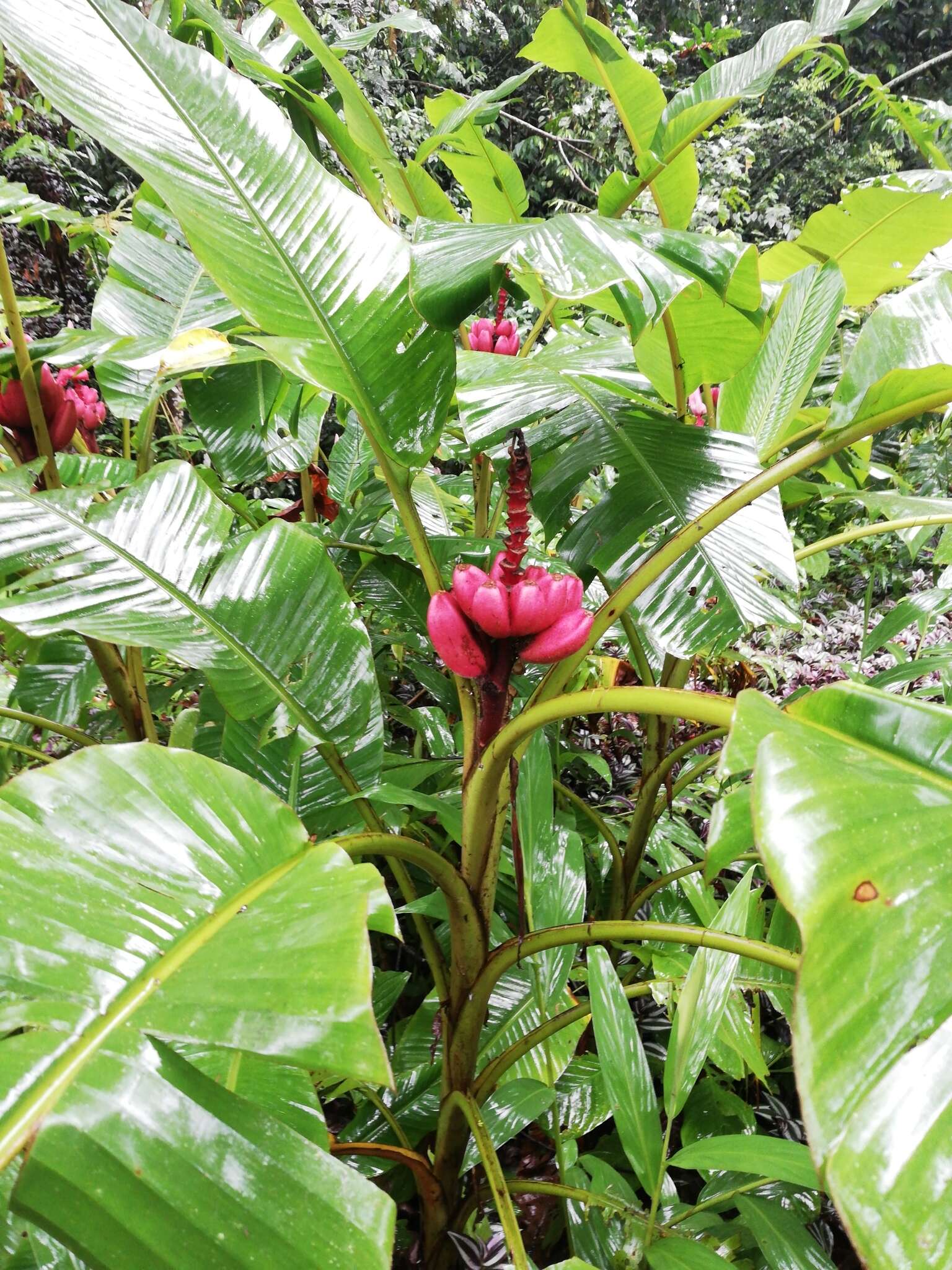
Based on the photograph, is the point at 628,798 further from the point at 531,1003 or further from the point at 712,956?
the point at 712,956

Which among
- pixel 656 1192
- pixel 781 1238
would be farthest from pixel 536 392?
pixel 781 1238

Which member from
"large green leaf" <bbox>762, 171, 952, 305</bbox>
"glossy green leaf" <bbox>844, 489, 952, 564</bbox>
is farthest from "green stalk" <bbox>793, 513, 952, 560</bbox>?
"large green leaf" <bbox>762, 171, 952, 305</bbox>

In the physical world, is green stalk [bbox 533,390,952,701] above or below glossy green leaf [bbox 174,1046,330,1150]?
above

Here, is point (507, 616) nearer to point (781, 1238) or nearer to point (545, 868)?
point (545, 868)

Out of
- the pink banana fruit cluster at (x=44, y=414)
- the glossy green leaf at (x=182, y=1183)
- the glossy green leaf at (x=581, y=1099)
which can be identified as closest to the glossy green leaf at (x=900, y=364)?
the glossy green leaf at (x=182, y=1183)

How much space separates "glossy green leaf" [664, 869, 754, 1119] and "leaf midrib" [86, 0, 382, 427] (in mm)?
436

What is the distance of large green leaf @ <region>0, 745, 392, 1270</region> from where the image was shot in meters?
0.20

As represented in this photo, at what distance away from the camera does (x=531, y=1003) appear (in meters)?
0.68

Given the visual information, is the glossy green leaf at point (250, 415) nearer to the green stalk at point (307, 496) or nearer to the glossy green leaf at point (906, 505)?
the green stalk at point (307, 496)

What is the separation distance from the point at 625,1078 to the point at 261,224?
0.63 m

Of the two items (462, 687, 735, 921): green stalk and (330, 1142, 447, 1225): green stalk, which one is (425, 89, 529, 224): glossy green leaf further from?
(330, 1142, 447, 1225): green stalk

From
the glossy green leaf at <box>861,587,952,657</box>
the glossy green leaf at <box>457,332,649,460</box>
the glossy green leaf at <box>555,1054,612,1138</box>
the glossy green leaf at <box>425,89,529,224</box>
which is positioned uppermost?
the glossy green leaf at <box>425,89,529,224</box>

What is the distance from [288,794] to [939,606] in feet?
2.97

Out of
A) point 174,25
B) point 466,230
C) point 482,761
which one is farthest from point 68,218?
point 482,761
